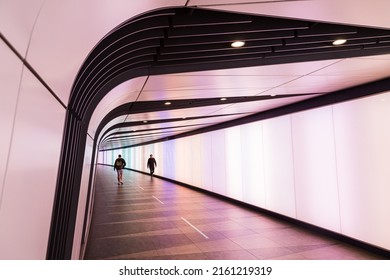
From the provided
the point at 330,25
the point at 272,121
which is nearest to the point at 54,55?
the point at 330,25

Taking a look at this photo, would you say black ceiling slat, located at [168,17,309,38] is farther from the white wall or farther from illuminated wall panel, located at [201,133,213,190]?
illuminated wall panel, located at [201,133,213,190]

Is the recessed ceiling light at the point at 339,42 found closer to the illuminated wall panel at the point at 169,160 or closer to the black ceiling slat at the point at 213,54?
the black ceiling slat at the point at 213,54

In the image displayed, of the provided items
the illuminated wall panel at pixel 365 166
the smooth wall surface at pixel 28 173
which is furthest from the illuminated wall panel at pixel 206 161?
the smooth wall surface at pixel 28 173

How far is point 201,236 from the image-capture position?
18.6 feet

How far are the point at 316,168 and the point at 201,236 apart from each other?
117 inches

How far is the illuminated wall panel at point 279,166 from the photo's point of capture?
671 cm

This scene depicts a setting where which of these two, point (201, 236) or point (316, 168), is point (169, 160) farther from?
point (316, 168)

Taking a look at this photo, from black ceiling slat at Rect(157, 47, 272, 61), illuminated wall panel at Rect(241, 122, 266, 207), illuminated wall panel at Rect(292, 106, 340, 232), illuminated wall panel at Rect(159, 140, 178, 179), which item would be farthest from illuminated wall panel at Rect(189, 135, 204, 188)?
black ceiling slat at Rect(157, 47, 272, 61)

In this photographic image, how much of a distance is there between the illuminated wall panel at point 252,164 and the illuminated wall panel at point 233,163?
0.26 meters

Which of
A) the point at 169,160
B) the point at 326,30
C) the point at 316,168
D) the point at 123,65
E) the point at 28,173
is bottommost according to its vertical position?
the point at 28,173

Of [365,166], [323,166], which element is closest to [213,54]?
[365,166]

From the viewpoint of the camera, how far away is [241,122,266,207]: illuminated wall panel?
794cm

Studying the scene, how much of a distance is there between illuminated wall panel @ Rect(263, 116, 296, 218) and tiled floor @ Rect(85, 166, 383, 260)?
1.65 ft
